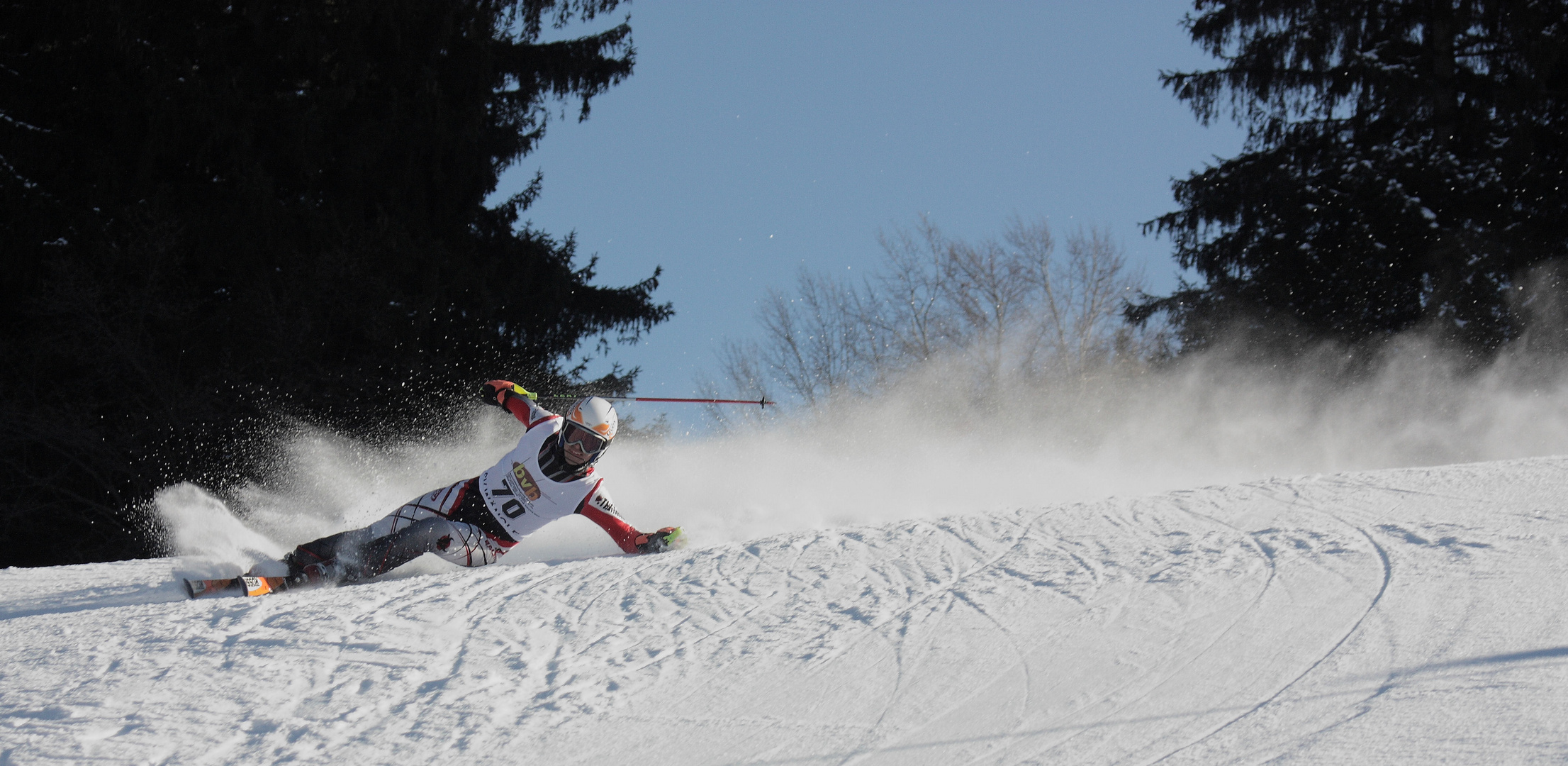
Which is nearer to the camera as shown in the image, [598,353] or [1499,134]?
[1499,134]

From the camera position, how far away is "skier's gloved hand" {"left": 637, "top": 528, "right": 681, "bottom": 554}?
20.5 feet

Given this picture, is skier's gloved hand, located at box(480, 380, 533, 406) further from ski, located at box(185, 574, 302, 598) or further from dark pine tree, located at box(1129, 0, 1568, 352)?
dark pine tree, located at box(1129, 0, 1568, 352)

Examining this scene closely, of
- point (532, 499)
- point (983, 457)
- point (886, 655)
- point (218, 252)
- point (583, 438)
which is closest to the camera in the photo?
point (886, 655)

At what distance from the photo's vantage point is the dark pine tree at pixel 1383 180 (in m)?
13.5

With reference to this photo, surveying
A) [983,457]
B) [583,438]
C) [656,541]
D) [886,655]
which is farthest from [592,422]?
[983,457]

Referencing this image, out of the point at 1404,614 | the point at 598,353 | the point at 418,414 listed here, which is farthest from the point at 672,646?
the point at 598,353

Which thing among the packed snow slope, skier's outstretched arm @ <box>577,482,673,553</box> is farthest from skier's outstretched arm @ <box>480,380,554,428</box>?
the packed snow slope

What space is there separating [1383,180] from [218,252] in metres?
15.1

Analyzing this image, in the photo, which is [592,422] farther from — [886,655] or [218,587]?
[886,655]

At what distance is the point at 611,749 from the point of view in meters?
3.31

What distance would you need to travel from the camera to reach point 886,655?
13.1 ft

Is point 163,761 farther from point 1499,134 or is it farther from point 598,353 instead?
point 1499,134

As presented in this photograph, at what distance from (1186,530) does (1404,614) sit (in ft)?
5.05

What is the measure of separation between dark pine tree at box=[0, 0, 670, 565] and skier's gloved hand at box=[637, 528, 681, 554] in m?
8.09
